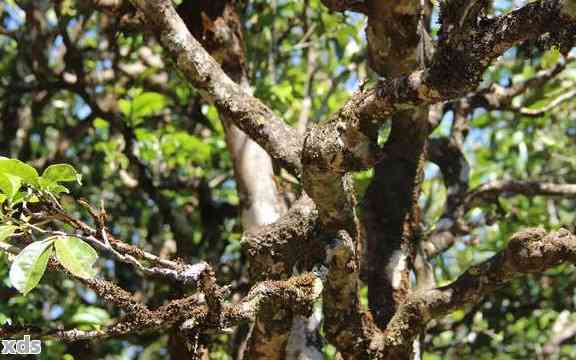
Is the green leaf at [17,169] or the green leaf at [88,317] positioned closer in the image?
the green leaf at [17,169]

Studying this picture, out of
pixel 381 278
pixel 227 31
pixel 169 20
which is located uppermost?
pixel 227 31

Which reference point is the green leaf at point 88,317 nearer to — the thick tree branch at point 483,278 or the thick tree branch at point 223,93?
the thick tree branch at point 223,93

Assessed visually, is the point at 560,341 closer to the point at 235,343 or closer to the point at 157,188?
the point at 235,343

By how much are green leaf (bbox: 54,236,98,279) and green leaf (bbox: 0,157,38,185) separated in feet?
0.61

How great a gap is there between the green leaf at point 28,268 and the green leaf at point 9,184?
157 millimetres

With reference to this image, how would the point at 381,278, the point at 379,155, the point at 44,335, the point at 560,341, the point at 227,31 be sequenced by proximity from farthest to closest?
the point at 560,341 → the point at 227,31 → the point at 381,278 → the point at 379,155 → the point at 44,335

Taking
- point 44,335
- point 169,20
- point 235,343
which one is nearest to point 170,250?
point 235,343

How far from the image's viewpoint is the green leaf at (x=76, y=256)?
1.56 m

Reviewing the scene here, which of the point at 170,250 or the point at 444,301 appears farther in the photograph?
the point at 170,250

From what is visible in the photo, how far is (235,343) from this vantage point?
3.61 m

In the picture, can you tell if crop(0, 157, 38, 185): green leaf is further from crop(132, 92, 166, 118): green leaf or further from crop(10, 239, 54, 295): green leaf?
crop(132, 92, 166, 118): green leaf

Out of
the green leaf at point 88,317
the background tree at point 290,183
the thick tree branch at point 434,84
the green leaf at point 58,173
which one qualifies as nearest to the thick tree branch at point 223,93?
the background tree at point 290,183

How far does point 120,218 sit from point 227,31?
2.45 metres

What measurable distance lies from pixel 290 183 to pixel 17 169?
1554 mm
